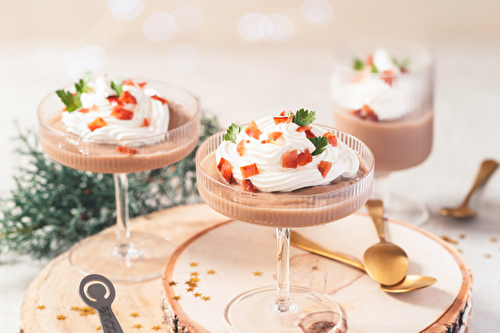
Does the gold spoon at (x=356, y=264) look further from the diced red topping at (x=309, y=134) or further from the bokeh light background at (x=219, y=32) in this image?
the bokeh light background at (x=219, y=32)

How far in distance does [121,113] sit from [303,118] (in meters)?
0.70

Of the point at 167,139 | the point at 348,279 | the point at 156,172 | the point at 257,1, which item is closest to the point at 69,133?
the point at 167,139

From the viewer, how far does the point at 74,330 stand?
1992 mm

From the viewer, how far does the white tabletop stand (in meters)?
2.65

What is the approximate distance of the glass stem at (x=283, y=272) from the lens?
1.82 meters

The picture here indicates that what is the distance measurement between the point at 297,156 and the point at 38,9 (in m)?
4.64

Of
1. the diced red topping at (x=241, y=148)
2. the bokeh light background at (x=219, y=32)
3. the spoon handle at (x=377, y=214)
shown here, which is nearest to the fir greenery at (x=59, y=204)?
the spoon handle at (x=377, y=214)

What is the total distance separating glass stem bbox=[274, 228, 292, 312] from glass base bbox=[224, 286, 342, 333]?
2 cm

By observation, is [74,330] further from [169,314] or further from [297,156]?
[297,156]

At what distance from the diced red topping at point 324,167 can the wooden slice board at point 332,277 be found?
1.71 ft

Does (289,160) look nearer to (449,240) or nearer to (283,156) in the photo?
(283,156)

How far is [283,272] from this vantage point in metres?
1.86

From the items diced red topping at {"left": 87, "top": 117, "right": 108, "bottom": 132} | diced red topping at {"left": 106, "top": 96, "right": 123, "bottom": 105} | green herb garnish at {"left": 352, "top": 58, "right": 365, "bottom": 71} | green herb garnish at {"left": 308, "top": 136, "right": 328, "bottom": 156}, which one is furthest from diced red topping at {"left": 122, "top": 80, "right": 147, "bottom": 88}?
green herb garnish at {"left": 352, "top": 58, "right": 365, "bottom": 71}

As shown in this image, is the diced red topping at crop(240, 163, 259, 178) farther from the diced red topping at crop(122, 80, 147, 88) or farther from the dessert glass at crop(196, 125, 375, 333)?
the diced red topping at crop(122, 80, 147, 88)
